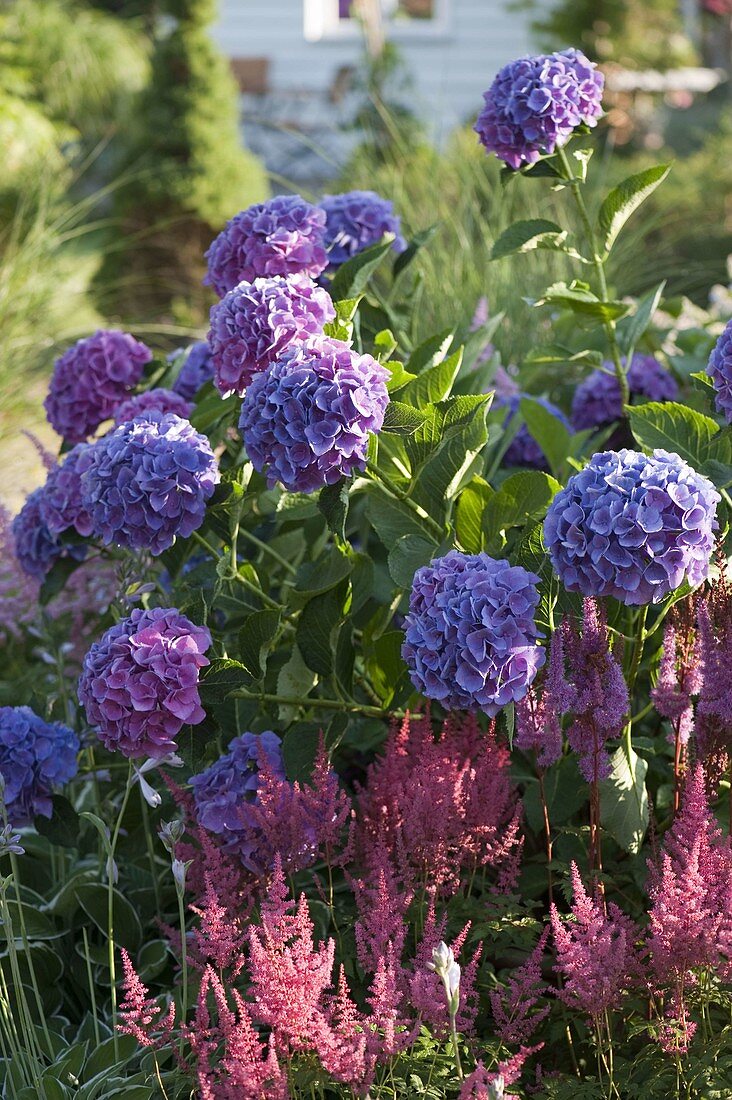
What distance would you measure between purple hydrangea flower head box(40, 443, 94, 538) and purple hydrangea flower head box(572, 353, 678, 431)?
3.74ft

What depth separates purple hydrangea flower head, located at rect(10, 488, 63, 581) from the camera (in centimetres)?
215

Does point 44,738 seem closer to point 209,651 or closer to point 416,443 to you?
point 209,651

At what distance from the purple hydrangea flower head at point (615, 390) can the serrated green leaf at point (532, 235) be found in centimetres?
60

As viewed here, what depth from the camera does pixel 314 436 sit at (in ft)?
4.95

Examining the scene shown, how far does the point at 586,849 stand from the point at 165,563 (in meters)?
0.79

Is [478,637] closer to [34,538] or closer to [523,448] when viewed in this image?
[34,538]

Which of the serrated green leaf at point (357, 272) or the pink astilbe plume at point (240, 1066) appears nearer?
Result: the pink astilbe plume at point (240, 1066)

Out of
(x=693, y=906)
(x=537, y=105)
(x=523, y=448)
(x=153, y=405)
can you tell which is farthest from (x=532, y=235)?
(x=693, y=906)

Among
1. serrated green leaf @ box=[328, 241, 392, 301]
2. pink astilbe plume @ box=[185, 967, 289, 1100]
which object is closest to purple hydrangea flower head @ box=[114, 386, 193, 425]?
serrated green leaf @ box=[328, 241, 392, 301]

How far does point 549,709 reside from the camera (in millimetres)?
A: 1484

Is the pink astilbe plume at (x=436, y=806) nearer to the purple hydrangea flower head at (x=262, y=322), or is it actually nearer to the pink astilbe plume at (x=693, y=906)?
the pink astilbe plume at (x=693, y=906)

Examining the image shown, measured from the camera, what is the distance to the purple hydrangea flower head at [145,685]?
61.7 inches

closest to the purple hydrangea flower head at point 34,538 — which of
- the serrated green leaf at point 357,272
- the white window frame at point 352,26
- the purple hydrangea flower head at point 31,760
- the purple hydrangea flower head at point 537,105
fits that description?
the purple hydrangea flower head at point 31,760

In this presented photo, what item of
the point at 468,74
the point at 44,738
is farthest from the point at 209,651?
the point at 468,74
